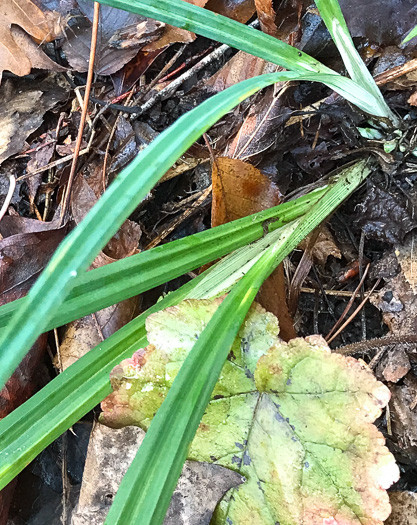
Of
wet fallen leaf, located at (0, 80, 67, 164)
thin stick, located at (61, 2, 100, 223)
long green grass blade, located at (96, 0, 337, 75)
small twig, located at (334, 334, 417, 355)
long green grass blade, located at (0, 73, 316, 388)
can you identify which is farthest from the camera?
wet fallen leaf, located at (0, 80, 67, 164)

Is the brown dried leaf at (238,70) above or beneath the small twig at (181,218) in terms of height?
above

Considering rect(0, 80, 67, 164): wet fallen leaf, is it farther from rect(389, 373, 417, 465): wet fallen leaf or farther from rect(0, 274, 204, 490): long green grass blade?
rect(389, 373, 417, 465): wet fallen leaf

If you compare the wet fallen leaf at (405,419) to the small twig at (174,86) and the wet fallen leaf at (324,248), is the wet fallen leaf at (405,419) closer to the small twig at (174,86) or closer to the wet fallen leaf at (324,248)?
the wet fallen leaf at (324,248)

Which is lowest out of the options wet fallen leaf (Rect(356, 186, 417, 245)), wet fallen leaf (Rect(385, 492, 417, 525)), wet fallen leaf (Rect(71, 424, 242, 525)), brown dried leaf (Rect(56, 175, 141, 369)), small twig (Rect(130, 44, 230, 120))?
wet fallen leaf (Rect(71, 424, 242, 525))

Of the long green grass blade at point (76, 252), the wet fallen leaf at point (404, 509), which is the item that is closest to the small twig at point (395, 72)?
the long green grass blade at point (76, 252)

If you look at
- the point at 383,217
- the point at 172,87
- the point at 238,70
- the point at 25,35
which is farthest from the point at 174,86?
the point at 383,217

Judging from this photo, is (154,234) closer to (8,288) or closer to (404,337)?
(8,288)

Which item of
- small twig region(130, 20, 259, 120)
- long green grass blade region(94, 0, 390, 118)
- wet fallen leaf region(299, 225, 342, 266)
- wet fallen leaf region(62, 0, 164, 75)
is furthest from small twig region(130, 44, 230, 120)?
wet fallen leaf region(299, 225, 342, 266)
